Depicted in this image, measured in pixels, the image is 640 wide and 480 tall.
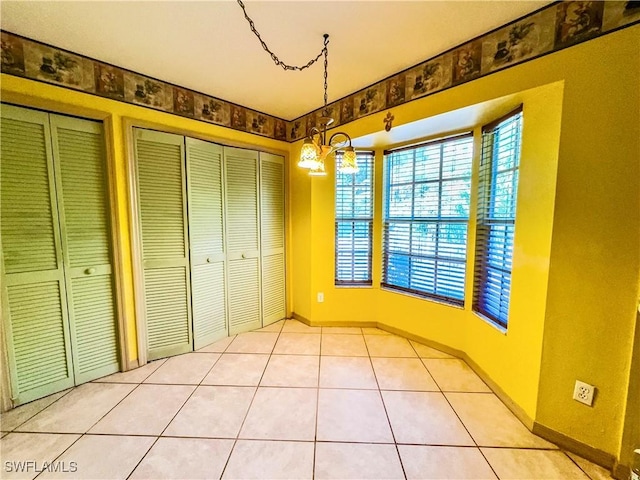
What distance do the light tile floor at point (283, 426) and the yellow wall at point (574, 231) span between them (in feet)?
1.02

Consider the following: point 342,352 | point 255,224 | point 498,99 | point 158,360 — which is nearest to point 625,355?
point 498,99

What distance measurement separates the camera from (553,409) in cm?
149

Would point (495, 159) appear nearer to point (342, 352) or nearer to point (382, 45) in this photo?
point (382, 45)

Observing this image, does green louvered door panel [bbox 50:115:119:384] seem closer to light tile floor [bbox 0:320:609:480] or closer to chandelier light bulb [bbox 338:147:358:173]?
light tile floor [bbox 0:320:609:480]

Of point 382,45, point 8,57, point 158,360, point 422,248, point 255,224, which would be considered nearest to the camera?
point 8,57

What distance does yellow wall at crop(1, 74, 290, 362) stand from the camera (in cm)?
168

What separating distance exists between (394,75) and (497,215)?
1.41 metres

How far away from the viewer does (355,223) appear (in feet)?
9.68

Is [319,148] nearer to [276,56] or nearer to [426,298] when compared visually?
[276,56]

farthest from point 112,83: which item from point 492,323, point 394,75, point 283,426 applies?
point 492,323

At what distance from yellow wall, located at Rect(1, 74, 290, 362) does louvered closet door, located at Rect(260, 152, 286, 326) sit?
0.68m

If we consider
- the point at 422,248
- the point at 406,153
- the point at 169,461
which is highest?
the point at 406,153

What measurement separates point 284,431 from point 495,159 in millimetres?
2443

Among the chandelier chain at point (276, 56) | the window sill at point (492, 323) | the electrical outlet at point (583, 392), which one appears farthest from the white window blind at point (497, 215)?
the chandelier chain at point (276, 56)
